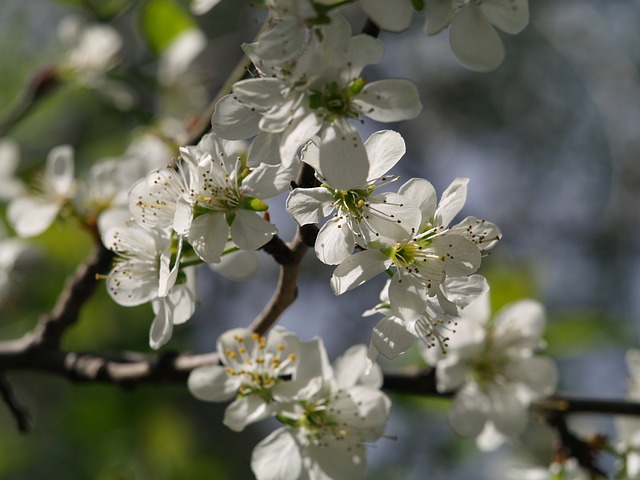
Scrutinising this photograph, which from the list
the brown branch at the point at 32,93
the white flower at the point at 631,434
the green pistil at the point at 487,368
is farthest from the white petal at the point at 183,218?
the brown branch at the point at 32,93

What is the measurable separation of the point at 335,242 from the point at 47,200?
84 centimetres

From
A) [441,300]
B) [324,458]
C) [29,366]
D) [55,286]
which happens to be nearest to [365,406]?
[324,458]

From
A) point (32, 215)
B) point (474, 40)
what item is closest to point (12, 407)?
point (32, 215)

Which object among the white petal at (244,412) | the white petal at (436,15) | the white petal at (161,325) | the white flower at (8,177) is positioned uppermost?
the white petal at (436,15)

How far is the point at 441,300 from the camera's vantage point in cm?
83

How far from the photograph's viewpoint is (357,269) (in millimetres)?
830

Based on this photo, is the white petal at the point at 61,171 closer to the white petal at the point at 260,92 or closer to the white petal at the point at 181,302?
the white petal at the point at 181,302

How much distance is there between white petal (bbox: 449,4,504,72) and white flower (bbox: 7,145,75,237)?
0.88 metres

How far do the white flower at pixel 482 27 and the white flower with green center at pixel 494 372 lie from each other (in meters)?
0.51

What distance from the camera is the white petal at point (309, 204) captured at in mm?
822

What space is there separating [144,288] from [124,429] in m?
1.33

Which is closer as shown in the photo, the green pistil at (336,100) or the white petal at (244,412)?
the green pistil at (336,100)

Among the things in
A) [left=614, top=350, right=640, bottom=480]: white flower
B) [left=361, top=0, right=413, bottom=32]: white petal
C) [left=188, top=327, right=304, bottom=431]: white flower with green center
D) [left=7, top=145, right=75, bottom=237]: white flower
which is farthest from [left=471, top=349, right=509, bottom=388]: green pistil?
[left=7, top=145, right=75, bottom=237]: white flower

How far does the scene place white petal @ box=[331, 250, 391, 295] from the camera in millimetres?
822
